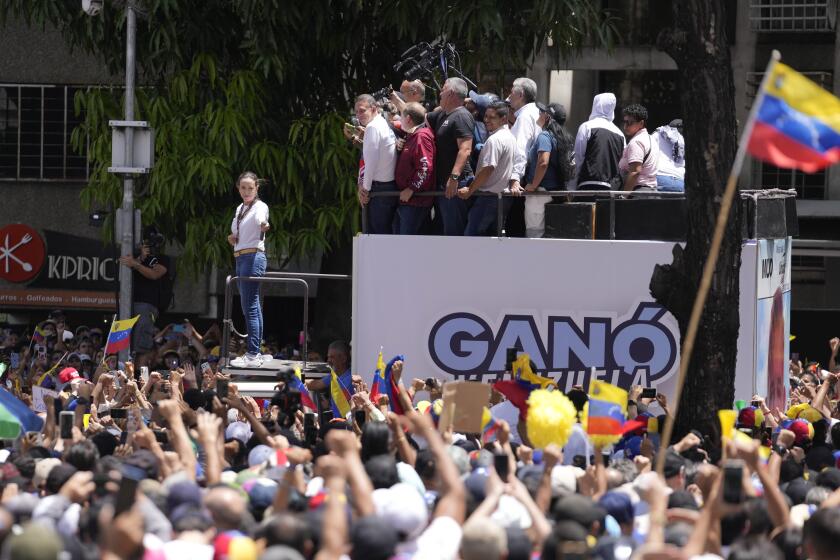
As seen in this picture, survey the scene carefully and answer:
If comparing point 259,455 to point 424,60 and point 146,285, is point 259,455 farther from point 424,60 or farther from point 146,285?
point 146,285

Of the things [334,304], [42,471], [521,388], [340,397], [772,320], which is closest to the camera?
[42,471]

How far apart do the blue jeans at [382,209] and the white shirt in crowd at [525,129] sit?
42.4 inches

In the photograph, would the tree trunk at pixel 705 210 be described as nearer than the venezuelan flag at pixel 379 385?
Yes

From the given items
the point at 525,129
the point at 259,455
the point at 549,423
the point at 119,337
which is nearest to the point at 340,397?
the point at 525,129

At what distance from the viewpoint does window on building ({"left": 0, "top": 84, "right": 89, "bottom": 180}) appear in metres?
23.5

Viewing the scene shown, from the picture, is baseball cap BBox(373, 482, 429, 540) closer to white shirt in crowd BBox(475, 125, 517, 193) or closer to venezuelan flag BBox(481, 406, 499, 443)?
venezuelan flag BBox(481, 406, 499, 443)

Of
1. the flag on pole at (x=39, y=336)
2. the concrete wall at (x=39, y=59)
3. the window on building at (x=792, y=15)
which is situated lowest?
the flag on pole at (x=39, y=336)

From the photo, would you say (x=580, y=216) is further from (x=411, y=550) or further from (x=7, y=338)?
(x=7, y=338)

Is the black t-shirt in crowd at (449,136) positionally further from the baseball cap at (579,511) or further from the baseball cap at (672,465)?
the baseball cap at (579,511)

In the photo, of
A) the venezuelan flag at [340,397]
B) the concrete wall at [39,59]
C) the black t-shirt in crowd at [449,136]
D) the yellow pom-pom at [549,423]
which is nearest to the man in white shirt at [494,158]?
the black t-shirt in crowd at [449,136]

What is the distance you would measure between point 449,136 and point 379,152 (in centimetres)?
64

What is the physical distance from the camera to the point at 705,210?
1065 centimetres

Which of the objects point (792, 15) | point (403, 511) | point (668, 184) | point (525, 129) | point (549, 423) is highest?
point (792, 15)

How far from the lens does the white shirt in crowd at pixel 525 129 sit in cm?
1289
